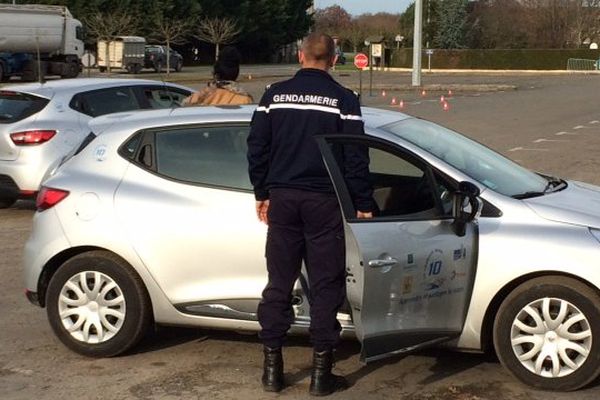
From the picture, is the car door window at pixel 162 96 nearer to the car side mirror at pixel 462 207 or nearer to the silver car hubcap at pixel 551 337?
the car side mirror at pixel 462 207

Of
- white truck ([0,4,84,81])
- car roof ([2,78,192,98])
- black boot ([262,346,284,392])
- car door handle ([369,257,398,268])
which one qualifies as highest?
white truck ([0,4,84,81])

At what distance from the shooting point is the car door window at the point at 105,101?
1004cm

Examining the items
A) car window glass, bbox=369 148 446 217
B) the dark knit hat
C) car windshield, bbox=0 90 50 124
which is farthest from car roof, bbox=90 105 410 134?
car windshield, bbox=0 90 50 124

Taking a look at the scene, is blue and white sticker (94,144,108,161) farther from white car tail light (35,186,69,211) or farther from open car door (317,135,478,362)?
open car door (317,135,478,362)

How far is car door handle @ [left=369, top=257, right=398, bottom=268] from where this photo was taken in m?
4.19

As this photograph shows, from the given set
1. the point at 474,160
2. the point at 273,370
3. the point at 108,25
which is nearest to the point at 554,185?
the point at 474,160

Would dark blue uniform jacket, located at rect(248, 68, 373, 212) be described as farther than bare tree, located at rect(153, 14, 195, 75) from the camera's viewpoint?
No

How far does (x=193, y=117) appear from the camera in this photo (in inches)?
207

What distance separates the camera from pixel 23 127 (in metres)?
9.67

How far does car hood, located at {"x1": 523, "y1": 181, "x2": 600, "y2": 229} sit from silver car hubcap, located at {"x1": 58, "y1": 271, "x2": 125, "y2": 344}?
8.01 ft

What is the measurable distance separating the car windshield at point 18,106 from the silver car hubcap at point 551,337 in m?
6.95

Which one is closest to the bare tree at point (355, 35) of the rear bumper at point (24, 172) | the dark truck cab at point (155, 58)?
the dark truck cab at point (155, 58)

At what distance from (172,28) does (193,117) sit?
221 ft

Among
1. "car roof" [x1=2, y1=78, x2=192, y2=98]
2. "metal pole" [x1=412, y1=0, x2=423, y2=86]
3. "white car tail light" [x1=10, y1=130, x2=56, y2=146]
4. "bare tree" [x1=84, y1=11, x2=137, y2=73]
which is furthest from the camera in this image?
"bare tree" [x1=84, y1=11, x2=137, y2=73]
